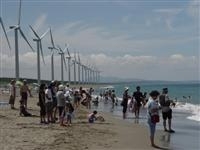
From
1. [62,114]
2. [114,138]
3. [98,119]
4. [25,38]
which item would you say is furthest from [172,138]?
[25,38]

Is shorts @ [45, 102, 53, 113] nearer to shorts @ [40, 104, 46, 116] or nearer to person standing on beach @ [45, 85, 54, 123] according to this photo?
person standing on beach @ [45, 85, 54, 123]

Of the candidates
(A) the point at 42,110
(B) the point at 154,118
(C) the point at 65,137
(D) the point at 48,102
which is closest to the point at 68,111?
(D) the point at 48,102

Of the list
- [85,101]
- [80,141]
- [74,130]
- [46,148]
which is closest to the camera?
[46,148]

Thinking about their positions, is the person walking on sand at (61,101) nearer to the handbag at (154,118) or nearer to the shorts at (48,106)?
the shorts at (48,106)

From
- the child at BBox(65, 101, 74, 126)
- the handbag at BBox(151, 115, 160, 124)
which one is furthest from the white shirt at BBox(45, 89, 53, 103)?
the handbag at BBox(151, 115, 160, 124)

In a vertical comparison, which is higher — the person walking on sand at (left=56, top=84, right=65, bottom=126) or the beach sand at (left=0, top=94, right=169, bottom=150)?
the person walking on sand at (left=56, top=84, right=65, bottom=126)

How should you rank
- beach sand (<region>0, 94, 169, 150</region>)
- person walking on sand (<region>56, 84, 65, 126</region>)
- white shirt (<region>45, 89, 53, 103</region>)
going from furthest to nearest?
1. white shirt (<region>45, 89, 53, 103</region>)
2. person walking on sand (<region>56, 84, 65, 126</region>)
3. beach sand (<region>0, 94, 169, 150</region>)

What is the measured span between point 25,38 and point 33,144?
104 ft

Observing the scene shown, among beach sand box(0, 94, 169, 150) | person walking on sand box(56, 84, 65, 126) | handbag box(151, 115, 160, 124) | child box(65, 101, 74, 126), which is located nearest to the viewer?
beach sand box(0, 94, 169, 150)

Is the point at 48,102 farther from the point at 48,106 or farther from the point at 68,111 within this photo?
the point at 68,111

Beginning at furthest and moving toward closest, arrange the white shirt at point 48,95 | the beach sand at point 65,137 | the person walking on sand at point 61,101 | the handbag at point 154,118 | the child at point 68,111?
the child at point 68,111 → the white shirt at point 48,95 → the person walking on sand at point 61,101 → the handbag at point 154,118 → the beach sand at point 65,137

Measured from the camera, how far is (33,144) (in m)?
12.8

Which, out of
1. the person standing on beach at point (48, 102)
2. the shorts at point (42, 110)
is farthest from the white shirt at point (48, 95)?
the shorts at point (42, 110)

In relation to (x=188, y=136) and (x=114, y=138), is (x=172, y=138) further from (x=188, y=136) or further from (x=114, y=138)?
(x=114, y=138)
